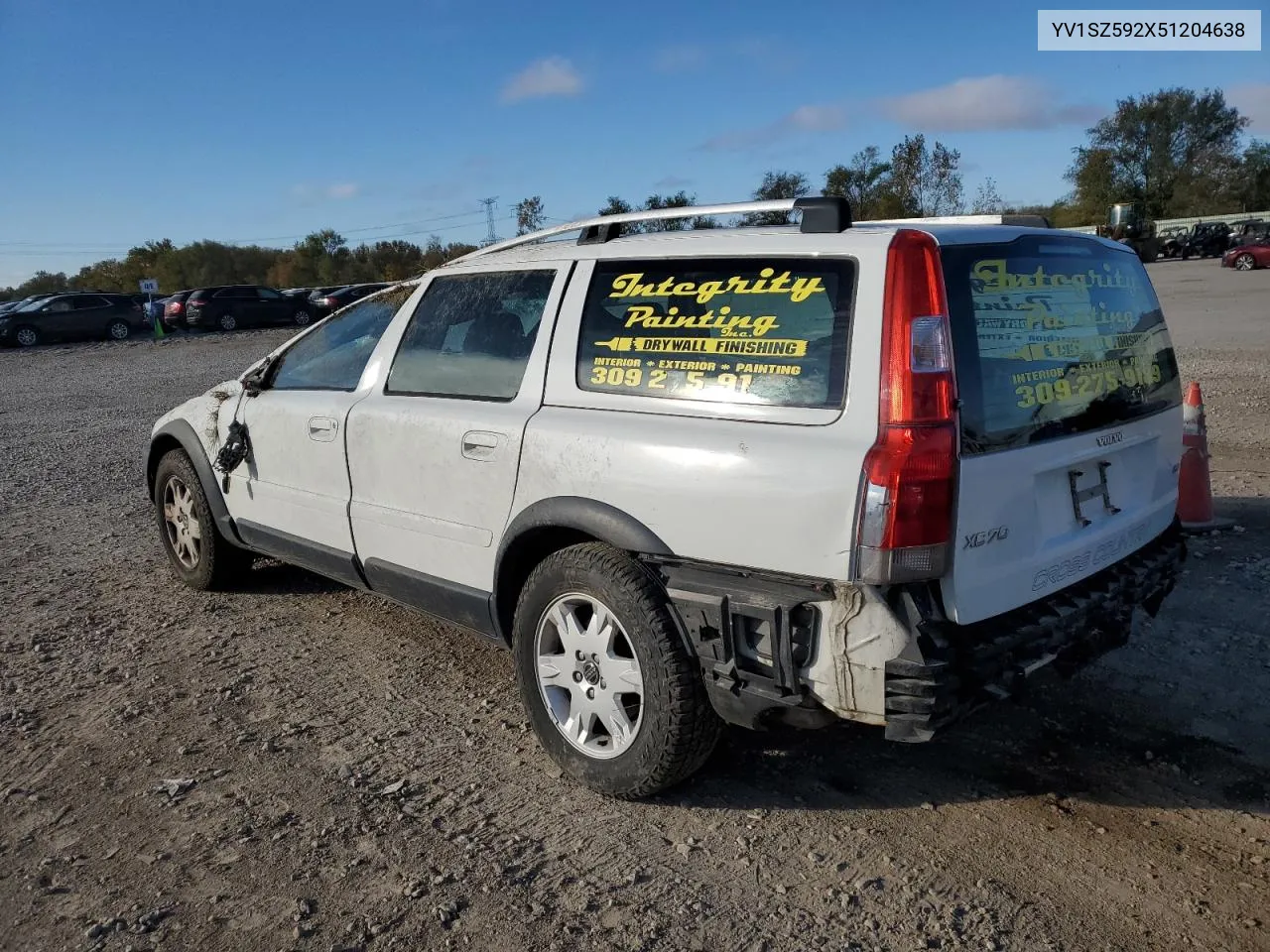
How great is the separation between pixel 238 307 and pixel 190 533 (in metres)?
30.4

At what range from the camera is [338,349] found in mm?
4527

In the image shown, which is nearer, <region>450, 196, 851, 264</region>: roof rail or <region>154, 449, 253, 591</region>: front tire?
<region>450, 196, 851, 264</region>: roof rail

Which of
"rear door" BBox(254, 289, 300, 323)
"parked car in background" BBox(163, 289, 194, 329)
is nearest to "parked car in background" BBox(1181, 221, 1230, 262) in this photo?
"rear door" BBox(254, 289, 300, 323)

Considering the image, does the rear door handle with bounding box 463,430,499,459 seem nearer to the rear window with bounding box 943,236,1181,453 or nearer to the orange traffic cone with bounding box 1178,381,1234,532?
the rear window with bounding box 943,236,1181,453

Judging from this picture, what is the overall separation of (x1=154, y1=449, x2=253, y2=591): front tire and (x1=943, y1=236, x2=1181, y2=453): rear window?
4.02 m

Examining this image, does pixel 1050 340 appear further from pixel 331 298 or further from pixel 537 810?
pixel 331 298

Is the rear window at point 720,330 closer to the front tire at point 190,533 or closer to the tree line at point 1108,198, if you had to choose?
the front tire at point 190,533

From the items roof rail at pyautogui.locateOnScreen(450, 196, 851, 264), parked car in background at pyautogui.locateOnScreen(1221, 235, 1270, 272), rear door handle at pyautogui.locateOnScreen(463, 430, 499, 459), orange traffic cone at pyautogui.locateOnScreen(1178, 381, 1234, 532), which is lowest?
orange traffic cone at pyautogui.locateOnScreen(1178, 381, 1234, 532)

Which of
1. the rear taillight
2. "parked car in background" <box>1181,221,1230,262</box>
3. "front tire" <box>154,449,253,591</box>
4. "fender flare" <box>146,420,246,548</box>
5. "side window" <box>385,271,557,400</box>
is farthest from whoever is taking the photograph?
"parked car in background" <box>1181,221,1230,262</box>

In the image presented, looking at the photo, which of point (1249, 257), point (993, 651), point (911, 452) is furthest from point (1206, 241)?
point (911, 452)

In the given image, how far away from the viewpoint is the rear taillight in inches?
100

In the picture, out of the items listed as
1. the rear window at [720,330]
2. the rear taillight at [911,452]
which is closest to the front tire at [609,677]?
the rear window at [720,330]

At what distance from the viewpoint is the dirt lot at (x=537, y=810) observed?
263cm

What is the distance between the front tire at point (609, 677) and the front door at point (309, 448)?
4.30 ft
